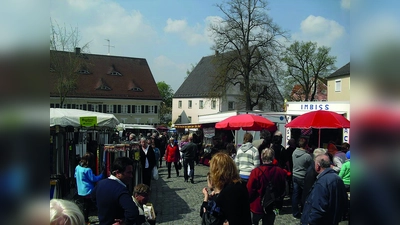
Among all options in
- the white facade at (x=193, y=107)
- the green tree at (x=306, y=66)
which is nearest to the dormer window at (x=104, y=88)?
the white facade at (x=193, y=107)

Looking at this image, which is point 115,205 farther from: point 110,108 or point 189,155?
point 110,108

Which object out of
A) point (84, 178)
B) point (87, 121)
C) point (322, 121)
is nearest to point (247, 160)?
point (84, 178)

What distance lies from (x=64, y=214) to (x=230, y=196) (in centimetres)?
189

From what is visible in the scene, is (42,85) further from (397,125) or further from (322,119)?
(322,119)

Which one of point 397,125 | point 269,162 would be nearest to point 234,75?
point 269,162

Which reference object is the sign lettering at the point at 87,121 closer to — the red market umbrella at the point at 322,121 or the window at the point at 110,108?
the red market umbrella at the point at 322,121

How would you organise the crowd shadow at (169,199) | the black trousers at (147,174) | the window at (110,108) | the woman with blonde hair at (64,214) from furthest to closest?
the window at (110,108), the black trousers at (147,174), the crowd shadow at (169,199), the woman with blonde hair at (64,214)

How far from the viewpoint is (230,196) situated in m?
3.44

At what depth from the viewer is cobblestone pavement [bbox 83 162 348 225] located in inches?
301

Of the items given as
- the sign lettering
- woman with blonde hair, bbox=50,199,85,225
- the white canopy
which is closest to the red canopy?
the white canopy

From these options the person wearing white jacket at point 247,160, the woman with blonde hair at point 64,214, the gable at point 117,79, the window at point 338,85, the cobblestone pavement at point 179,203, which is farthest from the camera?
the gable at point 117,79

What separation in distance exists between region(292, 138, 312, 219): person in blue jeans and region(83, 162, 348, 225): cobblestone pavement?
0.37m

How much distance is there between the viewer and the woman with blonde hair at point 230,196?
340 centimetres

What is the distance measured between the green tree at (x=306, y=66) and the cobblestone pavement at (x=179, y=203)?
32808 millimetres
